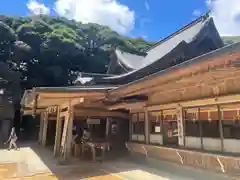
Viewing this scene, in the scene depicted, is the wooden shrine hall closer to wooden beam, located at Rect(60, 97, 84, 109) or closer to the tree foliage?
wooden beam, located at Rect(60, 97, 84, 109)

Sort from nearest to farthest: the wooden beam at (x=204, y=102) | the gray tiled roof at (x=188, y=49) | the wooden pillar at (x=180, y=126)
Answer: the wooden beam at (x=204, y=102) → the wooden pillar at (x=180, y=126) → the gray tiled roof at (x=188, y=49)

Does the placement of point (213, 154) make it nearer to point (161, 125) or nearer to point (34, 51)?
point (161, 125)

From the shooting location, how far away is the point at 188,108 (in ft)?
21.7

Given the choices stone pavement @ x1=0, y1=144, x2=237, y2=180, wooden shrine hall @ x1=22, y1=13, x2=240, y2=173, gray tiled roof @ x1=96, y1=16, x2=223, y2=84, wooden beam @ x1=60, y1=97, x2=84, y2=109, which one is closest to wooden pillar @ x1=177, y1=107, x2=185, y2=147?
wooden shrine hall @ x1=22, y1=13, x2=240, y2=173

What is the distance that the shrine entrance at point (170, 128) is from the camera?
724 cm

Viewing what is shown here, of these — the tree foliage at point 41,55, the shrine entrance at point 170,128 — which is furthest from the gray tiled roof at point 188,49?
the tree foliage at point 41,55

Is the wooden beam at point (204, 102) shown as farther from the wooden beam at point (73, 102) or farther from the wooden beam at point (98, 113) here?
the wooden beam at point (98, 113)

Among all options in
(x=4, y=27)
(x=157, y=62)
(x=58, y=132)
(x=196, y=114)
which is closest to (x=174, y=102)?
(x=196, y=114)

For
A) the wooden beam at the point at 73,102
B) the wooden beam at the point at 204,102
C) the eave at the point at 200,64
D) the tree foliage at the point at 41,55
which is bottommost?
the wooden beam at the point at 204,102

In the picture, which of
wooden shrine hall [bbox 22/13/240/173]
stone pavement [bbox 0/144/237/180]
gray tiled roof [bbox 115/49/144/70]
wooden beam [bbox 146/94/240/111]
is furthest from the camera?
gray tiled roof [bbox 115/49/144/70]

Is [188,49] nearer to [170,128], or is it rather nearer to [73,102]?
[170,128]

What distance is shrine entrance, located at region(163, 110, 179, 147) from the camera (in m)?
7.24

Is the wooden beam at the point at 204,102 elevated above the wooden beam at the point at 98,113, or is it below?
above

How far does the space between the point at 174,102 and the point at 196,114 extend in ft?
2.80
